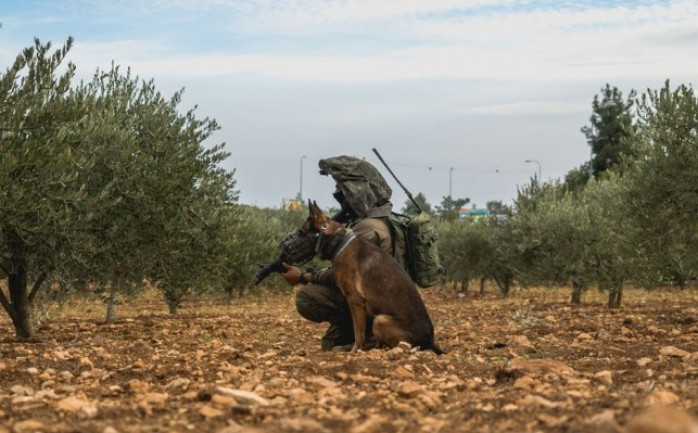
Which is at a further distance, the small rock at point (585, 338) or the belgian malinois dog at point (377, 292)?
the small rock at point (585, 338)

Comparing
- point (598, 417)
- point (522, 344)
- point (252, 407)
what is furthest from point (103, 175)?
point (598, 417)

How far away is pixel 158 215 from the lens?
1852cm

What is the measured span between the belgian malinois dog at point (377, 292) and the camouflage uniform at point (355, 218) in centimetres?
49

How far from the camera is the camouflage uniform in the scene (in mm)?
11242

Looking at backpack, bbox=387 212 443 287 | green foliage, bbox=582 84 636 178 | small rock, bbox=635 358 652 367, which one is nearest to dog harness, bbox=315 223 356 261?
backpack, bbox=387 212 443 287

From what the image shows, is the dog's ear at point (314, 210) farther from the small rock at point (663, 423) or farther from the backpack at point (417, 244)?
the small rock at point (663, 423)

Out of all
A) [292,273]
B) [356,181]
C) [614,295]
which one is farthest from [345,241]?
[614,295]

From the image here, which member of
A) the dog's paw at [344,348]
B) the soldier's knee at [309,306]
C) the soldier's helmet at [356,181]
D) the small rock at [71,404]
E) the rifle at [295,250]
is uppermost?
the soldier's helmet at [356,181]

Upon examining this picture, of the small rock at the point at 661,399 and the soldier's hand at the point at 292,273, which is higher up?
the soldier's hand at the point at 292,273

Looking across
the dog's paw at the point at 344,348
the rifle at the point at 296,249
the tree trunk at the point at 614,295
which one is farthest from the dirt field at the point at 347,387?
the tree trunk at the point at 614,295

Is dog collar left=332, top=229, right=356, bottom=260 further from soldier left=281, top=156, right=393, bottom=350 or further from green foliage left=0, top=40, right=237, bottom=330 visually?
green foliage left=0, top=40, right=237, bottom=330

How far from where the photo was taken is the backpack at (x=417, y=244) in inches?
457

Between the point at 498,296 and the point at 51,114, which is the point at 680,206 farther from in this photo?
the point at 498,296

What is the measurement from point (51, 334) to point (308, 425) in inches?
497
